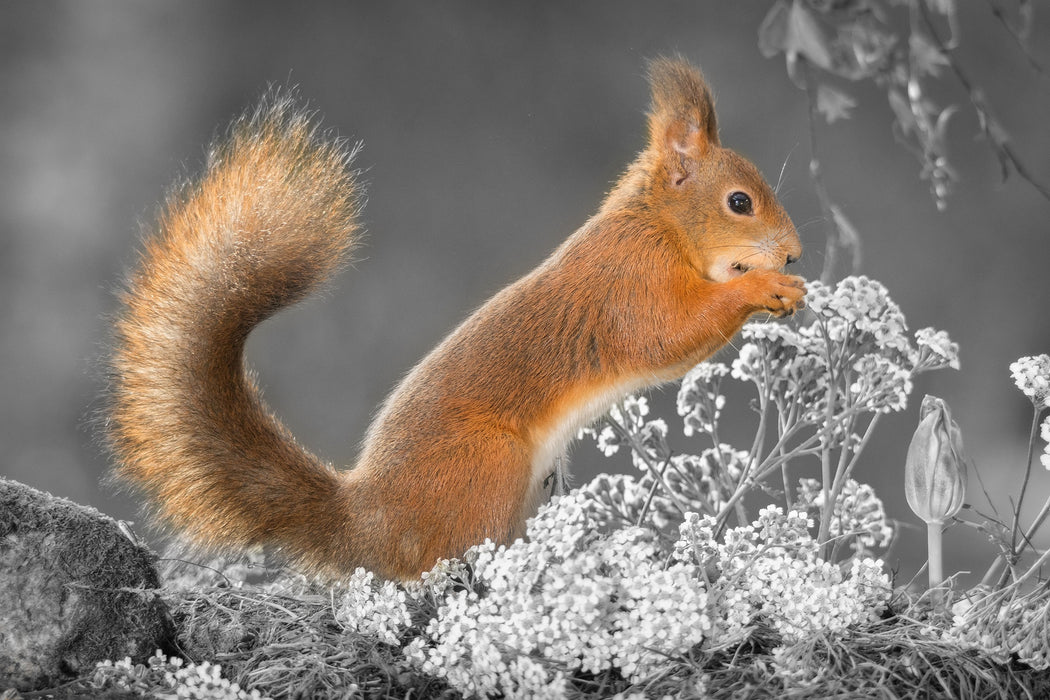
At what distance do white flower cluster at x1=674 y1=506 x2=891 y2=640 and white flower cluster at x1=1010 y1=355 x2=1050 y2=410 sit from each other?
39 cm

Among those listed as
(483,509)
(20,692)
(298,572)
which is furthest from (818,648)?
(20,692)

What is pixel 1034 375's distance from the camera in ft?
5.48

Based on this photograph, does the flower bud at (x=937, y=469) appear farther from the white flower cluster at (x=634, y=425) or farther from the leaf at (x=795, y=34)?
the leaf at (x=795, y=34)

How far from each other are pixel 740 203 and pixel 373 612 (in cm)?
92

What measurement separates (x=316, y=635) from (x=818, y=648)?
29.8 inches

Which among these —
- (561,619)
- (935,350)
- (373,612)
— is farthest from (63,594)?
(935,350)

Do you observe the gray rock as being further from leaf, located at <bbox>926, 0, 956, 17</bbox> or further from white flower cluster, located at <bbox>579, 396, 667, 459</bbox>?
leaf, located at <bbox>926, 0, 956, 17</bbox>

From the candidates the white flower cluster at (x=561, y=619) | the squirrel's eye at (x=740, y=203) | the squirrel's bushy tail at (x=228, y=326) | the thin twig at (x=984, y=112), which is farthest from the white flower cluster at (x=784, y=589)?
the thin twig at (x=984, y=112)

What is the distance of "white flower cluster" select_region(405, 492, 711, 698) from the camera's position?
4.67 ft

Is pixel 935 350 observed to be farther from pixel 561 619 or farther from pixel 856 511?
pixel 561 619

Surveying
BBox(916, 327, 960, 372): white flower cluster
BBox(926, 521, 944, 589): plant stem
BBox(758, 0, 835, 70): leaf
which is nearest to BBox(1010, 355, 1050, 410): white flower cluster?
BBox(916, 327, 960, 372): white flower cluster

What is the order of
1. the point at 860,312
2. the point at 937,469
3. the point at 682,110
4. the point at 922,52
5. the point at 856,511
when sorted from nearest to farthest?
the point at 922,52
the point at 937,469
the point at 860,312
the point at 682,110
the point at 856,511

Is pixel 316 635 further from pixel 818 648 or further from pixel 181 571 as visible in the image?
pixel 818 648

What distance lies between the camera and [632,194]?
1.95m
